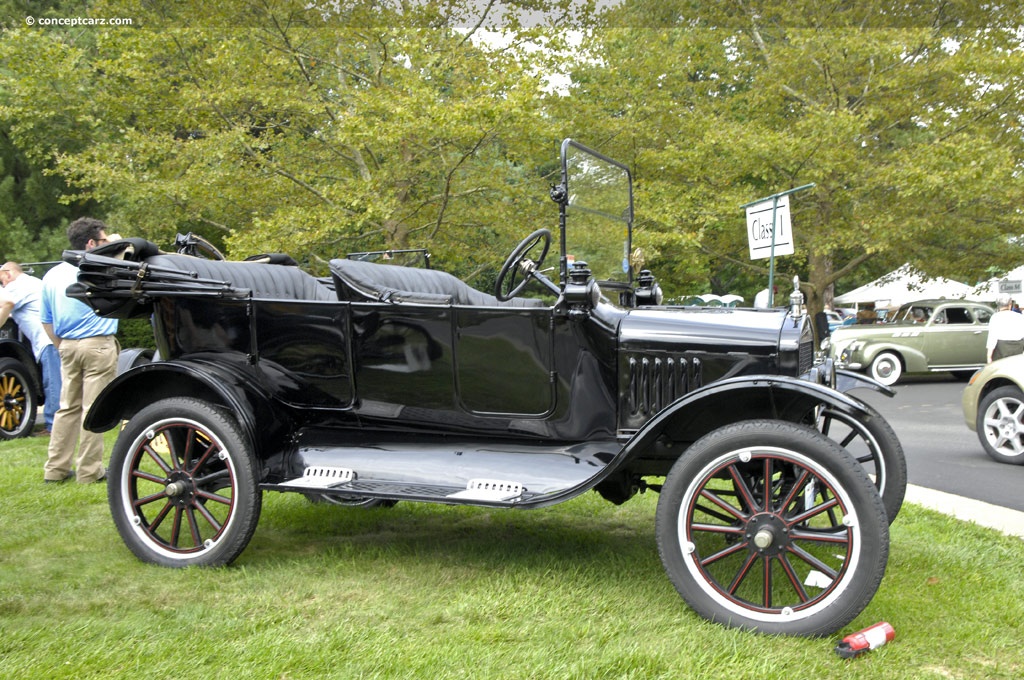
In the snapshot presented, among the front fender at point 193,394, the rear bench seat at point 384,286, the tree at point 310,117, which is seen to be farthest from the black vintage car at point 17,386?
the rear bench seat at point 384,286

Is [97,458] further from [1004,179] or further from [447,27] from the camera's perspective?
[1004,179]

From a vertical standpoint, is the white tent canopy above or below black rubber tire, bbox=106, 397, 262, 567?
above

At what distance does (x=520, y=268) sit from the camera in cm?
397

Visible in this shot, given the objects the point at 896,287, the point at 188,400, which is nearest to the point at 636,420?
the point at 188,400

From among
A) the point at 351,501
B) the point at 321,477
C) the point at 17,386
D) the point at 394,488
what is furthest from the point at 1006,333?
the point at 17,386

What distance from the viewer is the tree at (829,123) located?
13.5 metres

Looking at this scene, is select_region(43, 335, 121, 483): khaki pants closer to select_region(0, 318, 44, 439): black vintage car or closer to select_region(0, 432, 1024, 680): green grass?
select_region(0, 432, 1024, 680): green grass

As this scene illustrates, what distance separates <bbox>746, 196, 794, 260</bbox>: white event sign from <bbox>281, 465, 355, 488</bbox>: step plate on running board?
5.47 metres

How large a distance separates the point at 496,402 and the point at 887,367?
13.3 meters

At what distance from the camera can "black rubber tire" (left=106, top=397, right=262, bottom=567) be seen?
3.84 m

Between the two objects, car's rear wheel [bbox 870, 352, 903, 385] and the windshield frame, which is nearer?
the windshield frame

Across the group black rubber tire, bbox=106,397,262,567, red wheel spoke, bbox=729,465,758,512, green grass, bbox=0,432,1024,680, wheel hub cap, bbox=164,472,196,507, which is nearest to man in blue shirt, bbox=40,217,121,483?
green grass, bbox=0,432,1024,680

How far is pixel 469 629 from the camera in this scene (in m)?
3.17

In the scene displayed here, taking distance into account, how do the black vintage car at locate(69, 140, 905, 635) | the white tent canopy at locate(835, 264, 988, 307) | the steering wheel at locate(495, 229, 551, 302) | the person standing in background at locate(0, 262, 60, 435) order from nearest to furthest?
1. the black vintage car at locate(69, 140, 905, 635)
2. the steering wheel at locate(495, 229, 551, 302)
3. the person standing in background at locate(0, 262, 60, 435)
4. the white tent canopy at locate(835, 264, 988, 307)
